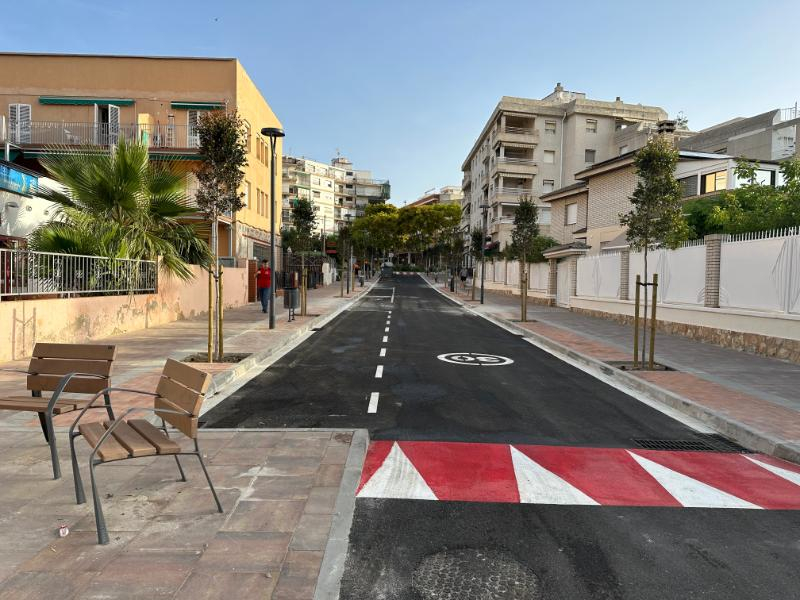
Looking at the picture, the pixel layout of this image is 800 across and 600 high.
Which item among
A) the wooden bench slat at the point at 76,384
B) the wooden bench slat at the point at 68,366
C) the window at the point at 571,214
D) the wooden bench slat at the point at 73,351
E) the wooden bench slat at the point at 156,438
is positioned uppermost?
the window at the point at 571,214

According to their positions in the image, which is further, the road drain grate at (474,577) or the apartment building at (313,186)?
the apartment building at (313,186)

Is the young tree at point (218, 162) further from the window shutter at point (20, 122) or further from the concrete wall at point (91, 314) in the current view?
the window shutter at point (20, 122)

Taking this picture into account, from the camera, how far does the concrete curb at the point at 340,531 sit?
9.82 ft

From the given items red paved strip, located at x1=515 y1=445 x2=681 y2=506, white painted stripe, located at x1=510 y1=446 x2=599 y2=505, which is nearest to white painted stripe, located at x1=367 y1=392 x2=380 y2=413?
red paved strip, located at x1=515 y1=445 x2=681 y2=506

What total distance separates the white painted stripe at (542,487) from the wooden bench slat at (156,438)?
2.66 metres

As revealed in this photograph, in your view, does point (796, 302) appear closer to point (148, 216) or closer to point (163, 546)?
point (163, 546)

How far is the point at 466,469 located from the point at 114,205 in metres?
12.7

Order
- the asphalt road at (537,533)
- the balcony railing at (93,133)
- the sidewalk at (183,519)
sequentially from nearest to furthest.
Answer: the sidewalk at (183,519) < the asphalt road at (537,533) < the balcony railing at (93,133)

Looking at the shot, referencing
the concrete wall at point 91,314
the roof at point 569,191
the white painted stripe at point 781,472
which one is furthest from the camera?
the roof at point 569,191

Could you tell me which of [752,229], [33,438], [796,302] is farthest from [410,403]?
[752,229]

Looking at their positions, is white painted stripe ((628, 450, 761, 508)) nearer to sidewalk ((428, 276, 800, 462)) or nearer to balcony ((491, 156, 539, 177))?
sidewalk ((428, 276, 800, 462))

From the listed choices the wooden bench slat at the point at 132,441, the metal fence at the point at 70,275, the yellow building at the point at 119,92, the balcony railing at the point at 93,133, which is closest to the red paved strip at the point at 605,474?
the wooden bench slat at the point at 132,441

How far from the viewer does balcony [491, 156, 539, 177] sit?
2038 inches

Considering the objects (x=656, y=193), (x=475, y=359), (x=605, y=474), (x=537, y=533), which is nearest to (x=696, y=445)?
(x=605, y=474)
